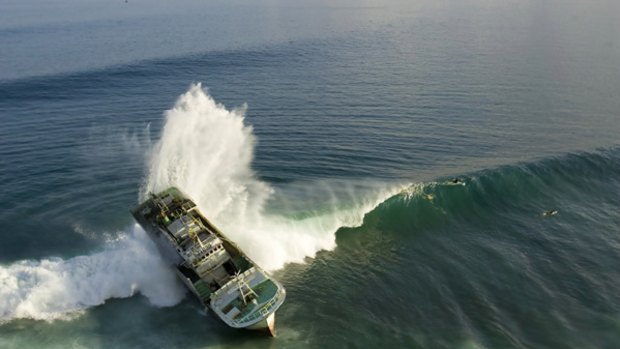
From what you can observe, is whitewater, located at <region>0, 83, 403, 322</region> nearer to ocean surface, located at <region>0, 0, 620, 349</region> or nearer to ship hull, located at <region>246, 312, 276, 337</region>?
ocean surface, located at <region>0, 0, 620, 349</region>

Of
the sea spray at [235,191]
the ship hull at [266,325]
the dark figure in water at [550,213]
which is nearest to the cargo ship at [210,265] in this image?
the ship hull at [266,325]

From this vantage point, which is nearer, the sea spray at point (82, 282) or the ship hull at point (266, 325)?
the ship hull at point (266, 325)

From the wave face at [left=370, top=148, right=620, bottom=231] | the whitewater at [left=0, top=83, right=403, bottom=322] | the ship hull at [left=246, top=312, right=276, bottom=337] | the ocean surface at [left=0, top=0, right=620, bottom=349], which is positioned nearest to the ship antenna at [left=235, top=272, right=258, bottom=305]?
the ship hull at [left=246, top=312, right=276, bottom=337]

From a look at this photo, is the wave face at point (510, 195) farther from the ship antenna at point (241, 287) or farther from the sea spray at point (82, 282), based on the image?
the sea spray at point (82, 282)

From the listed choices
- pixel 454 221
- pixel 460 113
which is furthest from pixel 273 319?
pixel 460 113

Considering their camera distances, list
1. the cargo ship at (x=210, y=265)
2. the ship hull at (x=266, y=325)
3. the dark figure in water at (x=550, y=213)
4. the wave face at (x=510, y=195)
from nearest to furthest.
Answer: the ship hull at (x=266, y=325) < the cargo ship at (x=210, y=265) < the dark figure in water at (x=550, y=213) < the wave face at (x=510, y=195)

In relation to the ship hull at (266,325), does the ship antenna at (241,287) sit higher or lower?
higher

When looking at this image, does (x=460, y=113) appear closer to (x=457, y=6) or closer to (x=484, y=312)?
(x=484, y=312)
